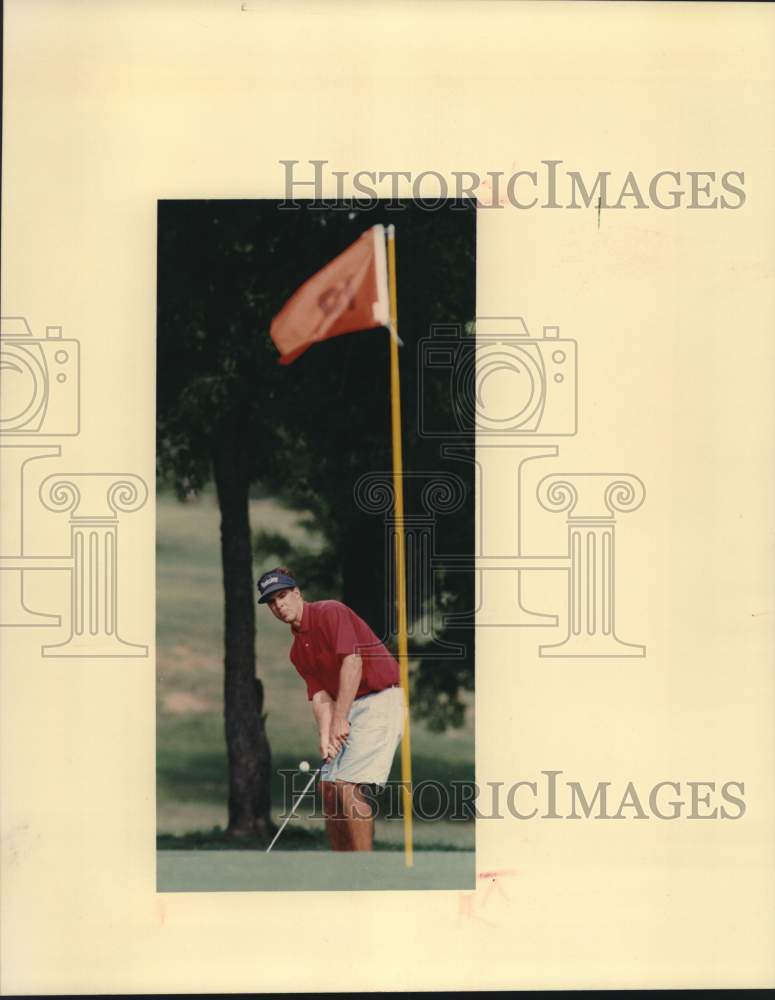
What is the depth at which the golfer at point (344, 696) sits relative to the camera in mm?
5348

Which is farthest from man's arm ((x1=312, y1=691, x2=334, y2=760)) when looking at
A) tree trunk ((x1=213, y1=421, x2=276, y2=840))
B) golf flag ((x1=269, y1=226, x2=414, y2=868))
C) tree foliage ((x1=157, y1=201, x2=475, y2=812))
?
golf flag ((x1=269, y1=226, x2=414, y2=868))

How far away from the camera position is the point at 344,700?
538 centimetres

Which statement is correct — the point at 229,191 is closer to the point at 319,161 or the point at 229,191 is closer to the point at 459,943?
the point at 319,161

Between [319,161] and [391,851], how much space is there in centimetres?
276

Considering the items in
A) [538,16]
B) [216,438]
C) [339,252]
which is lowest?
[216,438]

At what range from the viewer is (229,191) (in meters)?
5.38

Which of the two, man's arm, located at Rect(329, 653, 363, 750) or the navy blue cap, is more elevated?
the navy blue cap

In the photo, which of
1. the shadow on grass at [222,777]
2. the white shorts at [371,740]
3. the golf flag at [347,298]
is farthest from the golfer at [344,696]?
the golf flag at [347,298]

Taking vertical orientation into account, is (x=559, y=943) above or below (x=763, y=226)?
below

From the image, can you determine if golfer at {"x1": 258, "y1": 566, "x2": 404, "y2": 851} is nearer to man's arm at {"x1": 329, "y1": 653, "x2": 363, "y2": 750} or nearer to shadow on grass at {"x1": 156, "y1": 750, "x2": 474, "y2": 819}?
man's arm at {"x1": 329, "y1": 653, "x2": 363, "y2": 750}

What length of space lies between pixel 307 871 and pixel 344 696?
0.70 m

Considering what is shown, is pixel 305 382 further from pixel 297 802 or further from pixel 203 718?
pixel 297 802

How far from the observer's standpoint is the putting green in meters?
5.33

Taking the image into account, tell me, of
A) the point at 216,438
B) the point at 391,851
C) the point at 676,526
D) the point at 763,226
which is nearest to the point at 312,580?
the point at 216,438
